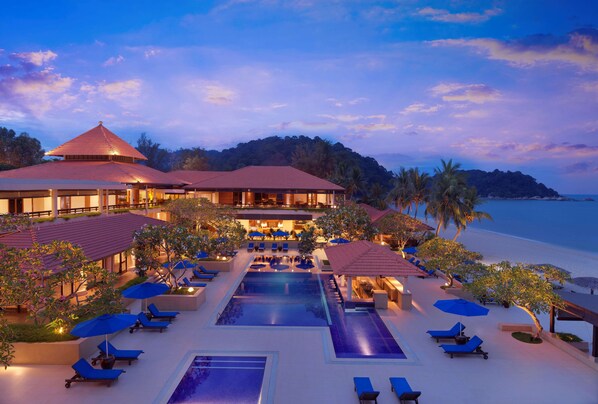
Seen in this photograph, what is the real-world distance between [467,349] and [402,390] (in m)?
4.58

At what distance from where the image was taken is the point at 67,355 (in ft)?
43.0

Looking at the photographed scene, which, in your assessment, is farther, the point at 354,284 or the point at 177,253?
the point at 354,284

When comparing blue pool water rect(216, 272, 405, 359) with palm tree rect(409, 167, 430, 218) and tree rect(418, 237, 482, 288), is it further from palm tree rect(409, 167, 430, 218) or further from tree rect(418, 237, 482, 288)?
palm tree rect(409, 167, 430, 218)

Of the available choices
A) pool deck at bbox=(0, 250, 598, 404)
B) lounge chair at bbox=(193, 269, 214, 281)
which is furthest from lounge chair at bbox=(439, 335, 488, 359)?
lounge chair at bbox=(193, 269, 214, 281)

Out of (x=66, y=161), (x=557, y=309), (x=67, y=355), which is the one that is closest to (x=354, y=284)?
(x=557, y=309)

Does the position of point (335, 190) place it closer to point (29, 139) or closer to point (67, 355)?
point (67, 355)

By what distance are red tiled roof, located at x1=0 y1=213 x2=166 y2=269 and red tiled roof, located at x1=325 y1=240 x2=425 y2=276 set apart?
12.6m

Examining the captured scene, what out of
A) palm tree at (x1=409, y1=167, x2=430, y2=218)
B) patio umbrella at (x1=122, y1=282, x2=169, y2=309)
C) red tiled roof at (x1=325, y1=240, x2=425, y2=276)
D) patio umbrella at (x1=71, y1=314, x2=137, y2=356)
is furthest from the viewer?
palm tree at (x1=409, y1=167, x2=430, y2=218)

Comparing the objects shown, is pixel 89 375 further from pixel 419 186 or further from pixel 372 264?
pixel 419 186

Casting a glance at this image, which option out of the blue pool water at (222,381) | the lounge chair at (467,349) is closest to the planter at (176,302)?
the blue pool water at (222,381)

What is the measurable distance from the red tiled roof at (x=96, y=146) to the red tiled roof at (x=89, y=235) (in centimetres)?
1465

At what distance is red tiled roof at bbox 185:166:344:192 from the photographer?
43.7m

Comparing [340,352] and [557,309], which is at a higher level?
[557,309]

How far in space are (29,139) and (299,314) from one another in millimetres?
65437
